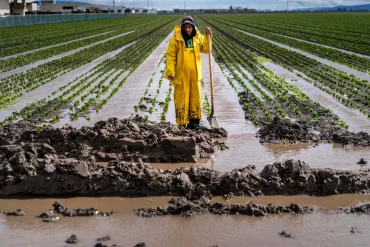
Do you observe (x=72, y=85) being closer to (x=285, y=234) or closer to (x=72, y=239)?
(x=72, y=239)

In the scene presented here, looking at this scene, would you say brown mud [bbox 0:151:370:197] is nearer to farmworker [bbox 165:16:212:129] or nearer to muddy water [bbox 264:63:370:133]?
farmworker [bbox 165:16:212:129]

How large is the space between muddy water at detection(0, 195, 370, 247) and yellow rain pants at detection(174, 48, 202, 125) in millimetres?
3163

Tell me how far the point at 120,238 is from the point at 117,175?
4.08 ft

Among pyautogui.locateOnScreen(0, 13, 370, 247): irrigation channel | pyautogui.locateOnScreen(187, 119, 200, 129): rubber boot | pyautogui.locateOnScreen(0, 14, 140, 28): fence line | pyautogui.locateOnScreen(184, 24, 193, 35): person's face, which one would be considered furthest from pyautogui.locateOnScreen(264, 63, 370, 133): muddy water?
pyautogui.locateOnScreen(0, 14, 140, 28): fence line

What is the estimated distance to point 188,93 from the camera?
29.0ft

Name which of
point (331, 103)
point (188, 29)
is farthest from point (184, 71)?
point (331, 103)

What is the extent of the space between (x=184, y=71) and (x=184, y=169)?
259cm

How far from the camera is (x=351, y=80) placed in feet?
51.0

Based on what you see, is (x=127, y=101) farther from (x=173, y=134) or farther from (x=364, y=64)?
(x=364, y=64)

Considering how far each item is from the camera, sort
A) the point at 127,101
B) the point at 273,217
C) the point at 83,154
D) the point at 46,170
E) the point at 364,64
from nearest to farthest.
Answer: the point at 273,217, the point at 46,170, the point at 83,154, the point at 127,101, the point at 364,64

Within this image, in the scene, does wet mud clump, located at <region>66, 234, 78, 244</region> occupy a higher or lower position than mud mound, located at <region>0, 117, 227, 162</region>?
lower

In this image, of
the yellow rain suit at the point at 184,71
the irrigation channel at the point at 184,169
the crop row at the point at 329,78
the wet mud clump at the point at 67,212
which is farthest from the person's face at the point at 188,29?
the crop row at the point at 329,78

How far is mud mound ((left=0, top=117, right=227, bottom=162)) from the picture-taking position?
7566 millimetres

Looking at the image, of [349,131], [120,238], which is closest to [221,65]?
[349,131]
